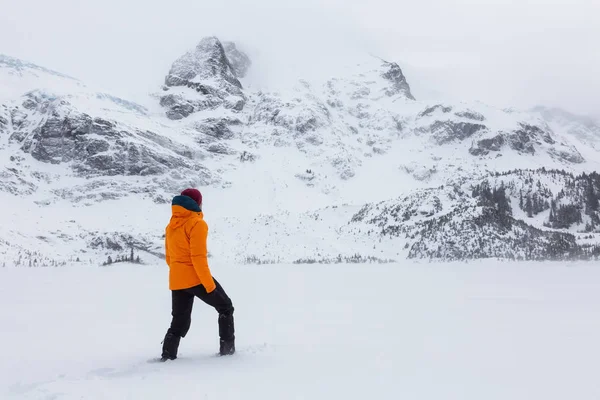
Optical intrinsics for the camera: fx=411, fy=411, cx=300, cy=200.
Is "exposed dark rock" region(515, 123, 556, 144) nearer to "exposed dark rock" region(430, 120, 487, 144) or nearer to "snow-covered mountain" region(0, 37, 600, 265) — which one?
"snow-covered mountain" region(0, 37, 600, 265)

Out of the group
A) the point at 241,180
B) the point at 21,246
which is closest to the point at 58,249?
the point at 21,246

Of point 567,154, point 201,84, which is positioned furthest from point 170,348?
point 567,154

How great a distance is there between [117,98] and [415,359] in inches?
4726

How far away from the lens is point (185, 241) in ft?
19.2

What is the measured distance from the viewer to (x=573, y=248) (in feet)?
204

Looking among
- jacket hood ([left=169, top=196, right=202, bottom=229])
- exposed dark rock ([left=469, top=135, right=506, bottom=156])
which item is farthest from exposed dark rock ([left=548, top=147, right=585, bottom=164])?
jacket hood ([left=169, top=196, right=202, bottom=229])

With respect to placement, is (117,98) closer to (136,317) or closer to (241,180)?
(241,180)

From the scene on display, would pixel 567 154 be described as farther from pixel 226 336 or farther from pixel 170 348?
pixel 170 348

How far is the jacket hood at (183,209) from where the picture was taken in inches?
228

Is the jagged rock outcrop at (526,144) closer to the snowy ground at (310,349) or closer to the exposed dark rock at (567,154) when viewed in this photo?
the exposed dark rock at (567,154)

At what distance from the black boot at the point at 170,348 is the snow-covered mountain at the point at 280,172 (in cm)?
3694

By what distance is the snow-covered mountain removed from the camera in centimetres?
5381

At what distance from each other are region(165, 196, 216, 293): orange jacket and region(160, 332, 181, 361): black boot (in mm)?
685

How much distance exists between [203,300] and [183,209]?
52.4 inches
